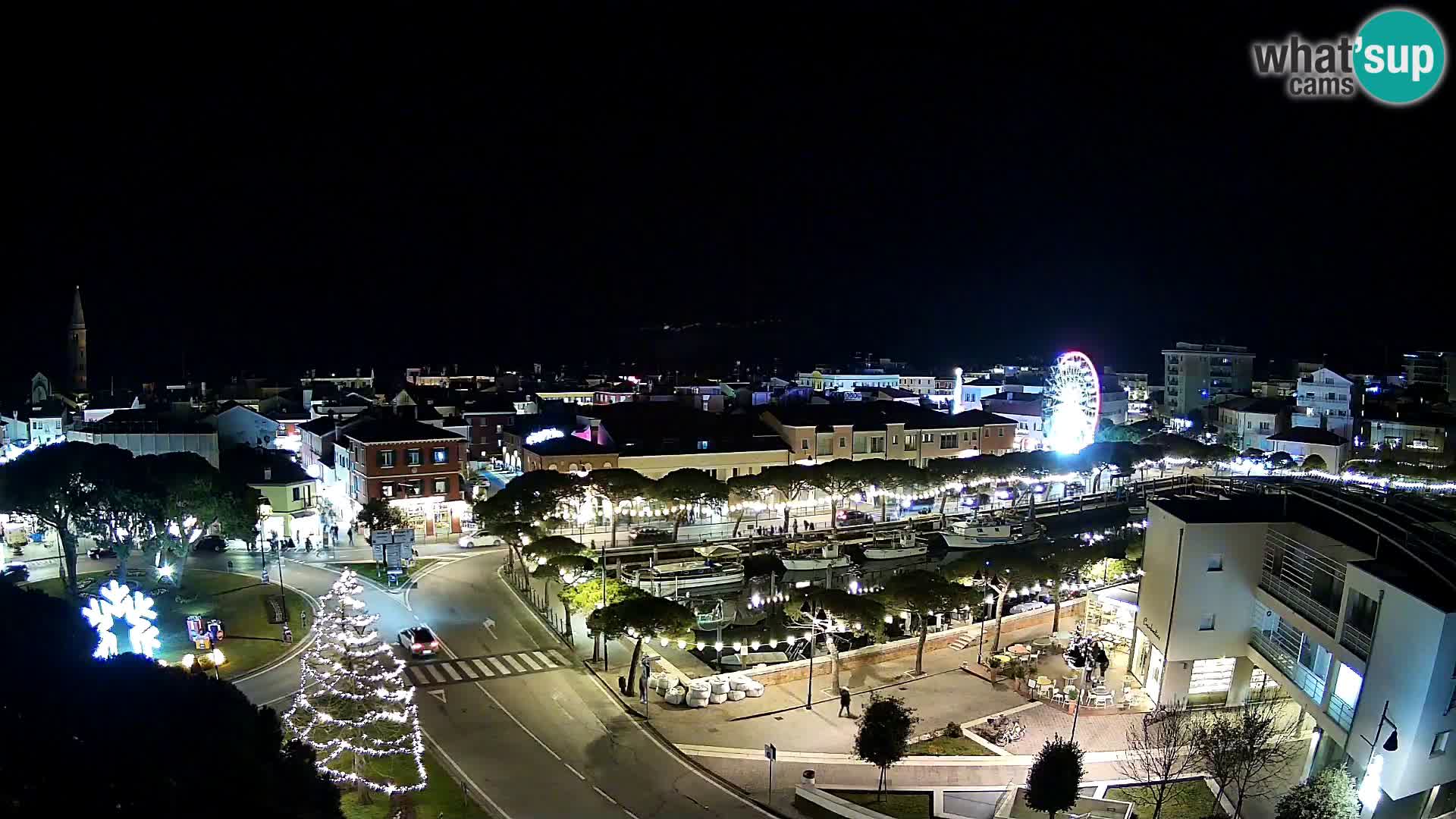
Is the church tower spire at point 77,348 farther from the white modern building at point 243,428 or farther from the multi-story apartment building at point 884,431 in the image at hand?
the multi-story apartment building at point 884,431

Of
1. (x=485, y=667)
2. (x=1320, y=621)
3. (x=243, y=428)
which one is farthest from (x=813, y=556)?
(x=243, y=428)

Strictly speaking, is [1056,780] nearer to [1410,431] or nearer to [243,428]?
[243,428]

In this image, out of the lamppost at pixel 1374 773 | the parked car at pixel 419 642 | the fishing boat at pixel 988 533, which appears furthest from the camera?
the fishing boat at pixel 988 533

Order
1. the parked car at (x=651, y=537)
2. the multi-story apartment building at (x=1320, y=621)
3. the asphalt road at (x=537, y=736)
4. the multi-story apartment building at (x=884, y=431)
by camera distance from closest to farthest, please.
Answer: the multi-story apartment building at (x=1320, y=621) → the asphalt road at (x=537, y=736) → the parked car at (x=651, y=537) → the multi-story apartment building at (x=884, y=431)

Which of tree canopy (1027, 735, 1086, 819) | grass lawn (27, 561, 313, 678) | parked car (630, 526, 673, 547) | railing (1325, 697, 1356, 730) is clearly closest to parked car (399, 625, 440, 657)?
grass lawn (27, 561, 313, 678)

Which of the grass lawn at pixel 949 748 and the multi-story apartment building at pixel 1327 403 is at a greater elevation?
the multi-story apartment building at pixel 1327 403

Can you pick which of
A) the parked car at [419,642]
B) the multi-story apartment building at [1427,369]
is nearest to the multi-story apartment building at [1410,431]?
the multi-story apartment building at [1427,369]

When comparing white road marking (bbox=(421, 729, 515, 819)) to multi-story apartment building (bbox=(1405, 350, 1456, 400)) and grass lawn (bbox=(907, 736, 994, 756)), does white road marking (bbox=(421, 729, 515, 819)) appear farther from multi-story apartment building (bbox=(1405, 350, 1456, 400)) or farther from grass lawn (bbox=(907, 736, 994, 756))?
multi-story apartment building (bbox=(1405, 350, 1456, 400))
